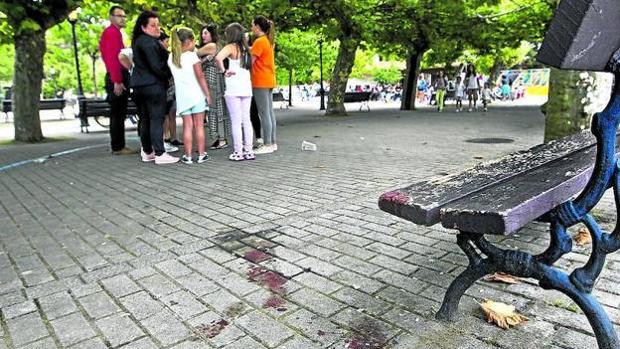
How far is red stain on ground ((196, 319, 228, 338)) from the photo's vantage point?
221 centimetres

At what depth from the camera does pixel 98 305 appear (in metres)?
2.53

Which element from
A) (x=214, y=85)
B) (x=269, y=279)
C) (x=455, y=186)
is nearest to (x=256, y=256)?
(x=269, y=279)

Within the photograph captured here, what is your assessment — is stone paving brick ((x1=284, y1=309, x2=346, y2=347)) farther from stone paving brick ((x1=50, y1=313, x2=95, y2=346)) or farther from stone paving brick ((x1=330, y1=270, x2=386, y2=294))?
stone paving brick ((x1=50, y1=313, x2=95, y2=346))

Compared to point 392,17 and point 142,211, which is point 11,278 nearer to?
point 142,211

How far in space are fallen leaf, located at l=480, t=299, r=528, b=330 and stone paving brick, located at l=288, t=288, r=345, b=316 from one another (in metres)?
0.70

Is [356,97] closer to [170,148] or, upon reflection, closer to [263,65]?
[170,148]

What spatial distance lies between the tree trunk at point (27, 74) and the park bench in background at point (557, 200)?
36.5 ft

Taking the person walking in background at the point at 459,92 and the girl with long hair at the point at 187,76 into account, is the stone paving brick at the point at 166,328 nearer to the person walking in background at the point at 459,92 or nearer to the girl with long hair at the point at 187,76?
the girl with long hair at the point at 187,76

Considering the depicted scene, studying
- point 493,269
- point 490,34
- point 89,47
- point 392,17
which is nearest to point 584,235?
point 493,269

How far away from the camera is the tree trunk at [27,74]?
10719 millimetres

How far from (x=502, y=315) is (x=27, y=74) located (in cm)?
1165

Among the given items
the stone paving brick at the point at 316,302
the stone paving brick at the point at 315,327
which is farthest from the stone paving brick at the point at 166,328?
the stone paving brick at the point at 316,302

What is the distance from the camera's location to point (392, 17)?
53.9 ft

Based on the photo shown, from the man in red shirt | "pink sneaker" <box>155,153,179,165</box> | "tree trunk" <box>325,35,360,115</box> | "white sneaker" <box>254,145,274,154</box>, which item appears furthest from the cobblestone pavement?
"tree trunk" <box>325,35,360,115</box>
